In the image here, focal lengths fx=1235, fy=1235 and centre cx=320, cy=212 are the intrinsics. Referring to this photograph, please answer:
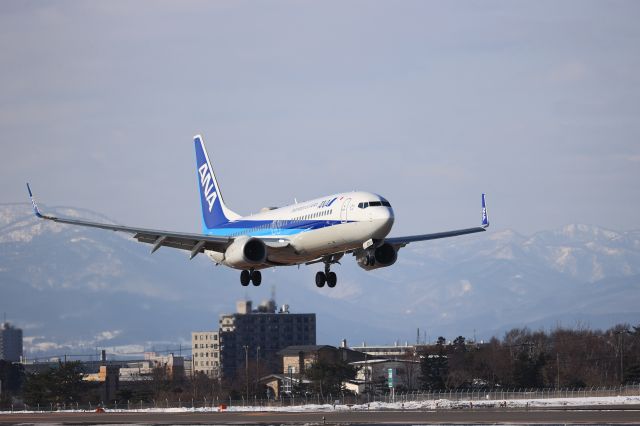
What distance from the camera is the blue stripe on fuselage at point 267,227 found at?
Answer: 77938 millimetres

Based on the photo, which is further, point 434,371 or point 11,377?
point 11,377

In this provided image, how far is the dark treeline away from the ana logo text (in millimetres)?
59578

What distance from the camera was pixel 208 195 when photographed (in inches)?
3971

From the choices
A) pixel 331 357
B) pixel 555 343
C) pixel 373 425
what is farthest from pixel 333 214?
pixel 555 343

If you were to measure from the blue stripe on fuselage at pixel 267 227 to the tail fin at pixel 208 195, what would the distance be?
1.74 m

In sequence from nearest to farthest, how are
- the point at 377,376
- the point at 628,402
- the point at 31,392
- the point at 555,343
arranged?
the point at 628,402 < the point at 31,392 < the point at 377,376 < the point at 555,343

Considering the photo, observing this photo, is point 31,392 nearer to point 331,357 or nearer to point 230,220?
point 331,357

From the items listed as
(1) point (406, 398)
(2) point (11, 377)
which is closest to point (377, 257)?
(1) point (406, 398)

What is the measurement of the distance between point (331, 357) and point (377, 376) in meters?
9.11

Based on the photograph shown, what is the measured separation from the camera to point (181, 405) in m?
127

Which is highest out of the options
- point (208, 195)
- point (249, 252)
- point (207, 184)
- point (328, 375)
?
point (207, 184)

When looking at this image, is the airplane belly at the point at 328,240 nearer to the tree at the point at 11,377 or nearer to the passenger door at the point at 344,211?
the passenger door at the point at 344,211

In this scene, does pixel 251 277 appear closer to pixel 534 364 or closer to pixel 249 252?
pixel 249 252

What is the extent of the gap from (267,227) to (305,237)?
5.90 m
